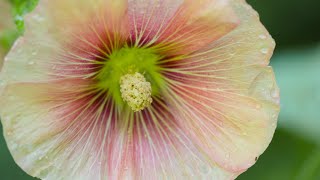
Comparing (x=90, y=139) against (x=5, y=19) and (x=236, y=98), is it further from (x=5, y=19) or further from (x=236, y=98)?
(x=5, y=19)

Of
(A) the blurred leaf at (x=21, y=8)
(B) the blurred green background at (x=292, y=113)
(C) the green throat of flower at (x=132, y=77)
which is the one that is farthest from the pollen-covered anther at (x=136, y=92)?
(B) the blurred green background at (x=292, y=113)

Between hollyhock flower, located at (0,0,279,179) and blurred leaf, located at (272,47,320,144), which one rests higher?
hollyhock flower, located at (0,0,279,179)

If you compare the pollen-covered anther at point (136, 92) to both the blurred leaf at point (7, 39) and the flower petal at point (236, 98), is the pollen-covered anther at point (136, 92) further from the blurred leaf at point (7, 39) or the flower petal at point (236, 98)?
the blurred leaf at point (7, 39)

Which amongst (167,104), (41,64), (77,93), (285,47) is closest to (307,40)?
(285,47)

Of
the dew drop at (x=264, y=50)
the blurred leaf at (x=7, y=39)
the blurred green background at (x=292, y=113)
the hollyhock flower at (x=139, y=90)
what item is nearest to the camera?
the hollyhock flower at (x=139, y=90)

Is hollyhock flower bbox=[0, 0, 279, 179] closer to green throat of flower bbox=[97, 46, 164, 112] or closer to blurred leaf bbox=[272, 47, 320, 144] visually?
green throat of flower bbox=[97, 46, 164, 112]

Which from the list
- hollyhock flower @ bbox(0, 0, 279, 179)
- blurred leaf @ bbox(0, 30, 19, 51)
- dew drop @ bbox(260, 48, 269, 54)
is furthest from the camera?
blurred leaf @ bbox(0, 30, 19, 51)

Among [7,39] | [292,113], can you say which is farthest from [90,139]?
[292,113]

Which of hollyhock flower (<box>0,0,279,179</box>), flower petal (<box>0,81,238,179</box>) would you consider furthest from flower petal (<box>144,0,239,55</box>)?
flower petal (<box>0,81,238,179</box>)
